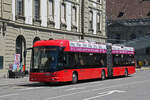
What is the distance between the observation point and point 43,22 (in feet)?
127

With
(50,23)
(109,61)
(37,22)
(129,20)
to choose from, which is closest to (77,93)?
(109,61)

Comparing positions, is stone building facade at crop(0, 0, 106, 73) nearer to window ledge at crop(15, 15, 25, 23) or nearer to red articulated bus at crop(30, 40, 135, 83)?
window ledge at crop(15, 15, 25, 23)

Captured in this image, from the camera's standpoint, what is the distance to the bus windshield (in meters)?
22.3

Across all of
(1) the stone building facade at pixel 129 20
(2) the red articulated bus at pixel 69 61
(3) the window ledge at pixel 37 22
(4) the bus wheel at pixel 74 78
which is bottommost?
(4) the bus wheel at pixel 74 78

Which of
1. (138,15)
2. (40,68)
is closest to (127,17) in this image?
(138,15)

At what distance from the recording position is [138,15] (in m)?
88.8

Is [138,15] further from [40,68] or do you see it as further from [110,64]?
[40,68]

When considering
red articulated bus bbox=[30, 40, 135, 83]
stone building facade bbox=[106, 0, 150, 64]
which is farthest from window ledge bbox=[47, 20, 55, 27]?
stone building facade bbox=[106, 0, 150, 64]

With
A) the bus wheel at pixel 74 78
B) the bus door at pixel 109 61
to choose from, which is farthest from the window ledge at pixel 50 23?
the bus wheel at pixel 74 78

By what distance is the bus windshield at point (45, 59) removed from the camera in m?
22.3

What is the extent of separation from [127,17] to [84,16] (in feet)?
147

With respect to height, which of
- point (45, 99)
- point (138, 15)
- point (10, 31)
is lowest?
point (45, 99)

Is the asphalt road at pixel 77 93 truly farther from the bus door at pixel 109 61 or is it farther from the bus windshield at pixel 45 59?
the bus door at pixel 109 61

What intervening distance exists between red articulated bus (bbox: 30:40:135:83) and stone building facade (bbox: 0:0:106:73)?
9068mm
